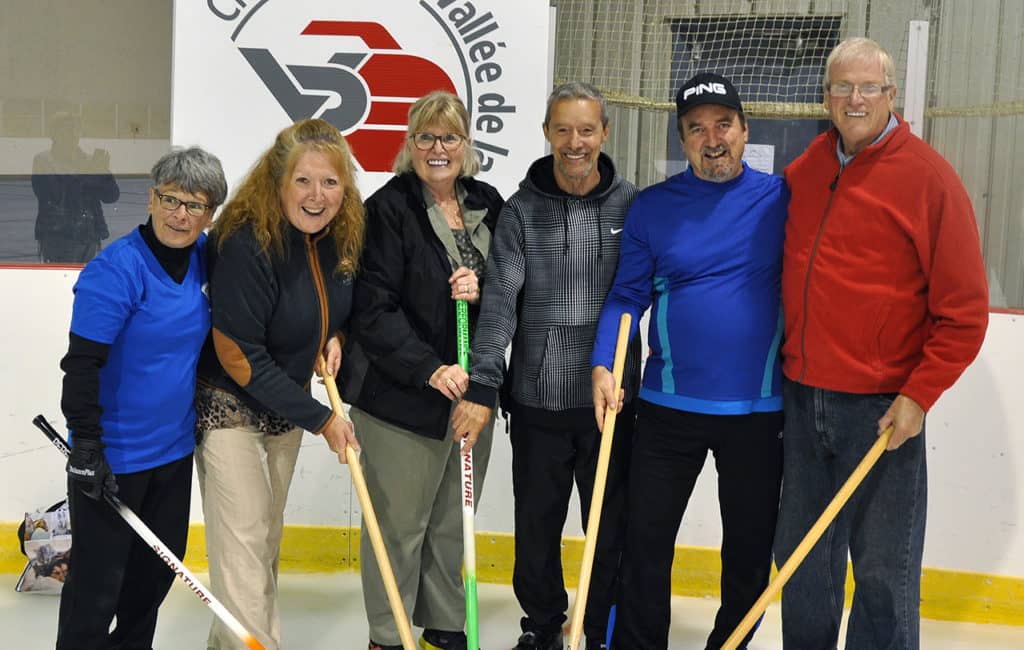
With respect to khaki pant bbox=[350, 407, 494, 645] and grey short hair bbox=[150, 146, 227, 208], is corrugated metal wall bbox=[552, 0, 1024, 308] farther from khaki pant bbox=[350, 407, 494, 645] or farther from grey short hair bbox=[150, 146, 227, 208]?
grey short hair bbox=[150, 146, 227, 208]

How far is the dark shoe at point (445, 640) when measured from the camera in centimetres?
260

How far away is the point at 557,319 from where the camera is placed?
2.35 metres

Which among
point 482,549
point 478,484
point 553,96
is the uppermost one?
point 553,96

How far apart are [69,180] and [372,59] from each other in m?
1.40

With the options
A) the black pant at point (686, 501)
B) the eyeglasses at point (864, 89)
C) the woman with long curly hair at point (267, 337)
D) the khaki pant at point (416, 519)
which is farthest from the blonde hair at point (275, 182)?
the eyeglasses at point (864, 89)

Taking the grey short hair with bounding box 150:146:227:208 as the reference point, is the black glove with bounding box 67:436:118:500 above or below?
below

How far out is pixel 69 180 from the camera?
152 inches

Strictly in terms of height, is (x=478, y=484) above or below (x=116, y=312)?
below

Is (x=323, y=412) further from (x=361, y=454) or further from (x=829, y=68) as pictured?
(x=829, y=68)

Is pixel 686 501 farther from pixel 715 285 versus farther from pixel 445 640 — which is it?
pixel 445 640

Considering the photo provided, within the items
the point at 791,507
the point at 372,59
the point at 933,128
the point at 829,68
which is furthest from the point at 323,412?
the point at 933,128

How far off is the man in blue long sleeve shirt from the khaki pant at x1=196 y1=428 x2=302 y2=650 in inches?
30.1

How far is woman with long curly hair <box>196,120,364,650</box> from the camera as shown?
81.6 inches

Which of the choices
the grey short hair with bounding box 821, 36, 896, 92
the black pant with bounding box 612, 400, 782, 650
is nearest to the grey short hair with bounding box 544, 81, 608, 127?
the grey short hair with bounding box 821, 36, 896, 92
